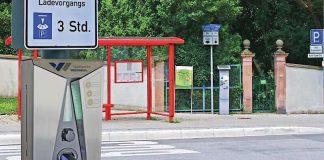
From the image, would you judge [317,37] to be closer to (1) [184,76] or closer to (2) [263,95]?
(2) [263,95]

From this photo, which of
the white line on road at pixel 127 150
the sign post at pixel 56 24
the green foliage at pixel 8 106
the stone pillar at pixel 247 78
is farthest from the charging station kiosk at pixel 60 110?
the stone pillar at pixel 247 78

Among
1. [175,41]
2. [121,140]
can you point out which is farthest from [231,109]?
[121,140]

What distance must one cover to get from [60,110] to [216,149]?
887 centimetres

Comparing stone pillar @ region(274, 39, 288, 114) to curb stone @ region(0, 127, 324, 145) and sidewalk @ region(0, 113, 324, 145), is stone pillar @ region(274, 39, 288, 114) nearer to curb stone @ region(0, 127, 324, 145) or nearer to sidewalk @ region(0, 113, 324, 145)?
sidewalk @ region(0, 113, 324, 145)

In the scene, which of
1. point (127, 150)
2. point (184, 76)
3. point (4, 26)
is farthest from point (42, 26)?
point (4, 26)

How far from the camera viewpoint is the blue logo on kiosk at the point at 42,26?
140 inches

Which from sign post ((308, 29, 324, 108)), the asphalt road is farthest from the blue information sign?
the asphalt road

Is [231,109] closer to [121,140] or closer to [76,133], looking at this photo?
[121,140]

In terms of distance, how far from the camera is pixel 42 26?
3586mm

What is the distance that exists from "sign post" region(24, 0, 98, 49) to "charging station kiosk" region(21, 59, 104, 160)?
123mm

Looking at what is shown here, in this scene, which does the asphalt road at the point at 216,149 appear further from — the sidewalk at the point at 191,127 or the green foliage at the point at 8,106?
the green foliage at the point at 8,106

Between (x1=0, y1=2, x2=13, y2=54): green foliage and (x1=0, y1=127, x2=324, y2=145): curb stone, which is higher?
(x1=0, y1=2, x2=13, y2=54): green foliage

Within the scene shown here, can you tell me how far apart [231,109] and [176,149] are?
9.96m

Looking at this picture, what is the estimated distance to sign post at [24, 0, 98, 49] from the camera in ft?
11.7
